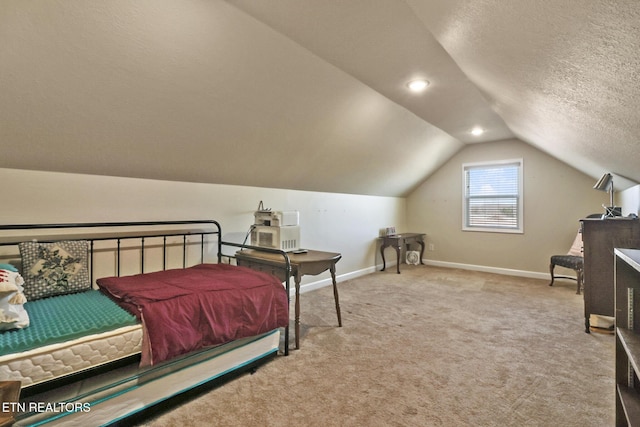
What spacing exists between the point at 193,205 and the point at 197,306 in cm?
142

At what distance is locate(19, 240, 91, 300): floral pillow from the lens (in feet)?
6.29

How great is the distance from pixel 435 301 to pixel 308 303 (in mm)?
1490

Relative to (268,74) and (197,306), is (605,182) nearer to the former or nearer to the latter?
(268,74)

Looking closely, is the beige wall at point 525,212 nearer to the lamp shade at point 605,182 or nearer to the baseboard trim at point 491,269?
the baseboard trim at point 491,269

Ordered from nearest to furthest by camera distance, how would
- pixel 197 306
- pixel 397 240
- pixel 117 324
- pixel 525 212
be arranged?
pixel 117 324 → pixel 197 306 → pixel 525 212 → pixel 397 240

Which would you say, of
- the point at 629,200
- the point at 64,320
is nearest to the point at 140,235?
the point at 64,320

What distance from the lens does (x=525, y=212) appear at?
494cm

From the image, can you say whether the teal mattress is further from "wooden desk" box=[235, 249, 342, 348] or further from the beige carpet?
"wooden desk" box=[235, 249, 342, 348]

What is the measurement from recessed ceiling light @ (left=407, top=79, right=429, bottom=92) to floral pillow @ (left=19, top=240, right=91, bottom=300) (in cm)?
289

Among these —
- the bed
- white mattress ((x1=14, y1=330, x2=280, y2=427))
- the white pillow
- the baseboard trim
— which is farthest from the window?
the white pillow

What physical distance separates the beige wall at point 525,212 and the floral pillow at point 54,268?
5.25 meters

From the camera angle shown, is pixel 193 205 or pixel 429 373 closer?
pixel 429 373

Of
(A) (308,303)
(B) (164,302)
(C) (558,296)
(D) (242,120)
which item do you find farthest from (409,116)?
(B) (164,302)

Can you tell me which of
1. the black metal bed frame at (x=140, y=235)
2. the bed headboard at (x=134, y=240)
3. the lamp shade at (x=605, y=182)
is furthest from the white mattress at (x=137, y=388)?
the lamp shade at (x=605, y=182)
